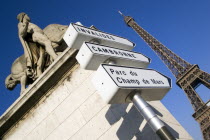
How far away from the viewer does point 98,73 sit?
2.46 metres

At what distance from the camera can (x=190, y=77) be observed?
44156 mm

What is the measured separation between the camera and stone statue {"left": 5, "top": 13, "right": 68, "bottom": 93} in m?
6.25

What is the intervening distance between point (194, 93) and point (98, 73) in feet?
142

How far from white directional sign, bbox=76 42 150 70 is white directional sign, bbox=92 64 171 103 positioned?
1.09 feet

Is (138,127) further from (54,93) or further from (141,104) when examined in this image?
(54,93)

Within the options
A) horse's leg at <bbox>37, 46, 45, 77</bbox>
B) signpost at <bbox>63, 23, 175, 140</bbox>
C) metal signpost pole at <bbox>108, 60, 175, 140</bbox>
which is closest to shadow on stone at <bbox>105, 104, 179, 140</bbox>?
signpost at <bbox>63, 23, 175, 140</bbox>

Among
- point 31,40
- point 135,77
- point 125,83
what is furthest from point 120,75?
point 31,40

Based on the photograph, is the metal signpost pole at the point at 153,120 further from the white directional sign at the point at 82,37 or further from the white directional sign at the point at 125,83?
the white directional sign at the point at 82,37


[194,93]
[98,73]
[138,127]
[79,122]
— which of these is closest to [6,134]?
[79,122]

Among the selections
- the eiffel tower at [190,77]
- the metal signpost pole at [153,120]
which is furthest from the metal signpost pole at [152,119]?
the eiffel tower at [190,77]

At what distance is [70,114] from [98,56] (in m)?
2.18

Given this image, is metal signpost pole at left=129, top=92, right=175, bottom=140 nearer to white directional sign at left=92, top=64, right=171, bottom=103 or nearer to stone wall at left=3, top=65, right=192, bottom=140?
white directional sign at left=92, top=64, right=171, bottom=103

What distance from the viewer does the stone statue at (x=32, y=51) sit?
20.5ft

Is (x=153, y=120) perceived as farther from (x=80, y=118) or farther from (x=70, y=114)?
(x=70, y=114)
